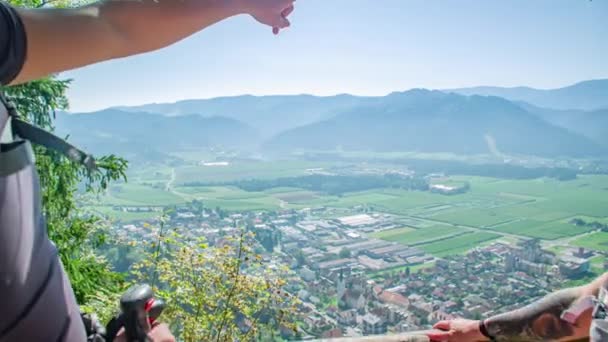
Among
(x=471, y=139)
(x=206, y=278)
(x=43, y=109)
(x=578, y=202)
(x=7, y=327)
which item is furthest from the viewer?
(x=471, y=139)

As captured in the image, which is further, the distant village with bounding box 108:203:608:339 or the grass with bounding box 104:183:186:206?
the grass with bounding box 104:183:186:206

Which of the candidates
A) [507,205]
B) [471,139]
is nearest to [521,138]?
[471,139]

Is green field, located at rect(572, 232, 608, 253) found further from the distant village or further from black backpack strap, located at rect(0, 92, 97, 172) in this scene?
black backpack strap, located at rect(0, 92, 97, 172)

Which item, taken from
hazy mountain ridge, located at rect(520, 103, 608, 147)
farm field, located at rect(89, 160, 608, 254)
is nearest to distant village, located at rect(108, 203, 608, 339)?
farm field, located at rect(89, 160, 608, 254)

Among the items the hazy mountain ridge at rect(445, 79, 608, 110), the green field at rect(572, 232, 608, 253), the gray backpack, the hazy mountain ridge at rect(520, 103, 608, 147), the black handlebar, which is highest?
the hazy mountain ridge at rect(445, 79, 608, 110)

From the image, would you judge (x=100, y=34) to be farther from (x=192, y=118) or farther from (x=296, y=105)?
(x=296, y=105)

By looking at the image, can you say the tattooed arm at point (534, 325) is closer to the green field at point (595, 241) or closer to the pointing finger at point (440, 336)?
the pointing finger at point (440, 336)

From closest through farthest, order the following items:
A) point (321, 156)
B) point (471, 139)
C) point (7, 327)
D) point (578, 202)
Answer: point (7, 327)
point (578, 202)
point (321, 156)
point (471, 139)
